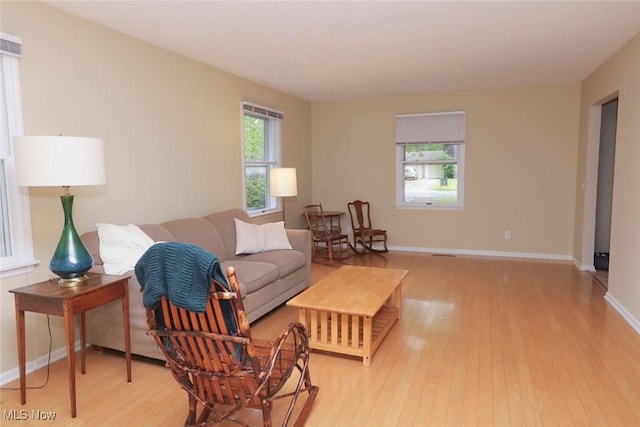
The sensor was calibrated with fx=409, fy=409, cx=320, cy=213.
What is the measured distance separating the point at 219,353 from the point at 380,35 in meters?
2.77

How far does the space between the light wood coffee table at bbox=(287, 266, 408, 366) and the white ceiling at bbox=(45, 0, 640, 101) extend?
1.97 m

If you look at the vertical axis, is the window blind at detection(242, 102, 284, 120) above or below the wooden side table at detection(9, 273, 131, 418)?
above

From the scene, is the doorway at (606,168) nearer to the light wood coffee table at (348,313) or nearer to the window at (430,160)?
the window at (430,160)

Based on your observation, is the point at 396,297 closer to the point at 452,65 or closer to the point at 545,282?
the point at 545,282

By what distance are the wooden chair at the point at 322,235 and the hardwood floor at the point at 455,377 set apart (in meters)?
1.97

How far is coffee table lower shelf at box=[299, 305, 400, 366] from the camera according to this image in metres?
Answer: 2.65

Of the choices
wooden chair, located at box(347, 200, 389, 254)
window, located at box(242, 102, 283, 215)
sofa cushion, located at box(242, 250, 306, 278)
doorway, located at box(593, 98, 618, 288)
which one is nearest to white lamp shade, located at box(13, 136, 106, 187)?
sofa cushion, located at box(242, 250, 306, 278)

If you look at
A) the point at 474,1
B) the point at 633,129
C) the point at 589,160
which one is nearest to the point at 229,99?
the point at 474,1

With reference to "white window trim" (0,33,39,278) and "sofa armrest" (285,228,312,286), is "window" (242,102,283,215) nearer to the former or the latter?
"sofa armrest" (285,228,312,286)

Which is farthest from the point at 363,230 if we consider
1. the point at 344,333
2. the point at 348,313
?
the point at 348,313

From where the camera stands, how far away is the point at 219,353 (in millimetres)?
1681

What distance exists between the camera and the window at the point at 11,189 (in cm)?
244

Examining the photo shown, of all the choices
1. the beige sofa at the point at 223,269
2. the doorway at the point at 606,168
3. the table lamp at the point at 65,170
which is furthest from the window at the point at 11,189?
the doorway at the point at 606,168

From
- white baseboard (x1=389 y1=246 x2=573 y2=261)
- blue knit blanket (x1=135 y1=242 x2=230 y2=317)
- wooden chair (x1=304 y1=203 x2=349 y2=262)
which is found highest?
blue knit blanket (x1=135 y1=242 x2=230 y2=317)
